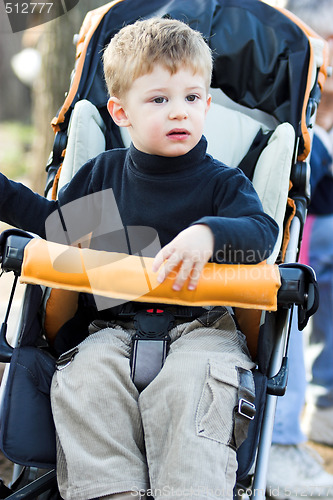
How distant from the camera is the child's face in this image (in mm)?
1885

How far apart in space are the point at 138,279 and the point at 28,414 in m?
0.47

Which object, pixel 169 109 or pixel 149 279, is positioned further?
pixel 169 109

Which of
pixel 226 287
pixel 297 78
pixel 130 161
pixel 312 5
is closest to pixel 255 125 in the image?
pixel 297 78

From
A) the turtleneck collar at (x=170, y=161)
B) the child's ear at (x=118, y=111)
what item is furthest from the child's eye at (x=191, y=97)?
the child's ear at (x=118, y=111)

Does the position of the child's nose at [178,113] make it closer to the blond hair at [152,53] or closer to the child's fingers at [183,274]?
the blond hair at [152,53]

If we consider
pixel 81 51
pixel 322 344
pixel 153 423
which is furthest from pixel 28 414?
pixel 322 344

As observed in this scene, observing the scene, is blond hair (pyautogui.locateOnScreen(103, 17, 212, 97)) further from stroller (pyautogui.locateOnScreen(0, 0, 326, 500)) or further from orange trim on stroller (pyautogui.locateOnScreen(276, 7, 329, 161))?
orange trim on stroller (pyautogui.locateOnScreen(276, 7, 329, 161))

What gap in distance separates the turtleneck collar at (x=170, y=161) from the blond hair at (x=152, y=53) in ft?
0.69

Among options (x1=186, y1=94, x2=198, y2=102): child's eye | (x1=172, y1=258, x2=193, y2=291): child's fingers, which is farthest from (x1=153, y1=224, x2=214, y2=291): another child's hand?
(x1=186, y1=94, x2=198, y2=102): child's eye

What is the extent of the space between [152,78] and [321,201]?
2022 millimetres

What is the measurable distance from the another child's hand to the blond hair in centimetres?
54

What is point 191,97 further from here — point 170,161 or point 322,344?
point 322,344

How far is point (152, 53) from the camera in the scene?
74.8 inches

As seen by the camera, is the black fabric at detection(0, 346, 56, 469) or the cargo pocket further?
the black fabric at detection(0, 346, 56, 469)
